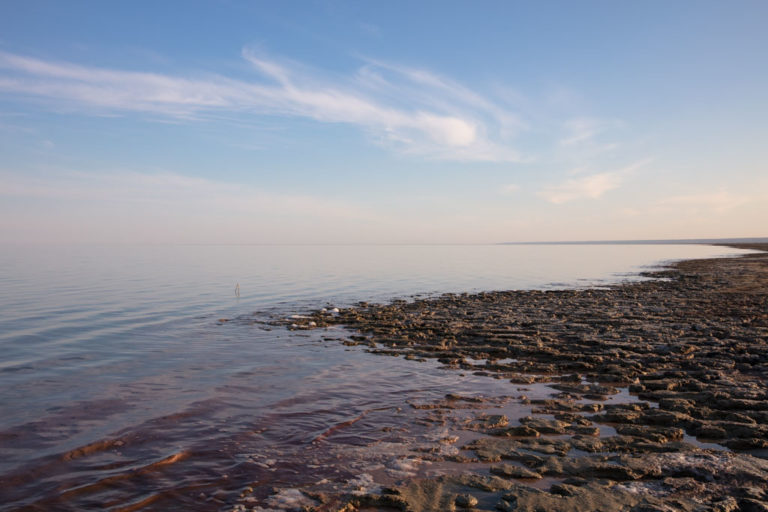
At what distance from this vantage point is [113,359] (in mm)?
15461

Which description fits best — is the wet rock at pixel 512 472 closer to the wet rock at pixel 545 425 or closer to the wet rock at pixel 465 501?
the wet rock at pixel 465 501

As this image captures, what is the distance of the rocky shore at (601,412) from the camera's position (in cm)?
634

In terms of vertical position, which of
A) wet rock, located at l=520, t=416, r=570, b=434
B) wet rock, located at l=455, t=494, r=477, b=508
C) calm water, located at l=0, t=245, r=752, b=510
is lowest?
calm water, located at l=0, t=245, r=752, b=510

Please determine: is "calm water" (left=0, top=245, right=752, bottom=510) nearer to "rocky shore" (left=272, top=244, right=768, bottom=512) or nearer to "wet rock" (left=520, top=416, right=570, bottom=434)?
"rocky shore" (left=272, top=244, right=768, bottom=512)

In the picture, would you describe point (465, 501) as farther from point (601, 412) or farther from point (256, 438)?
point (601, 412)

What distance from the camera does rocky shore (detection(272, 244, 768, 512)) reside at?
6.34 m

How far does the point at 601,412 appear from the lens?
9.74 m

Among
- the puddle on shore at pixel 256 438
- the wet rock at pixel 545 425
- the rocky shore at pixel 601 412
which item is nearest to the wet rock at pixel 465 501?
the rocky shore at pixel 601 412

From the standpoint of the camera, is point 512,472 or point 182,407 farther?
point 182,407

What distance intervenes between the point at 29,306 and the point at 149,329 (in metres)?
12.0

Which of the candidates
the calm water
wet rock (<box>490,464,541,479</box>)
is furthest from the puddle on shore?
wet rock (<box>490,464,541,479</box>)

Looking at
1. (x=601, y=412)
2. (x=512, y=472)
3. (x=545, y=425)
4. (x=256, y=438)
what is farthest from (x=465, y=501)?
(x=601, y=412)

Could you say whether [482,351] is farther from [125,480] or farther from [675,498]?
[125,480]

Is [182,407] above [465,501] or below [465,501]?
below
